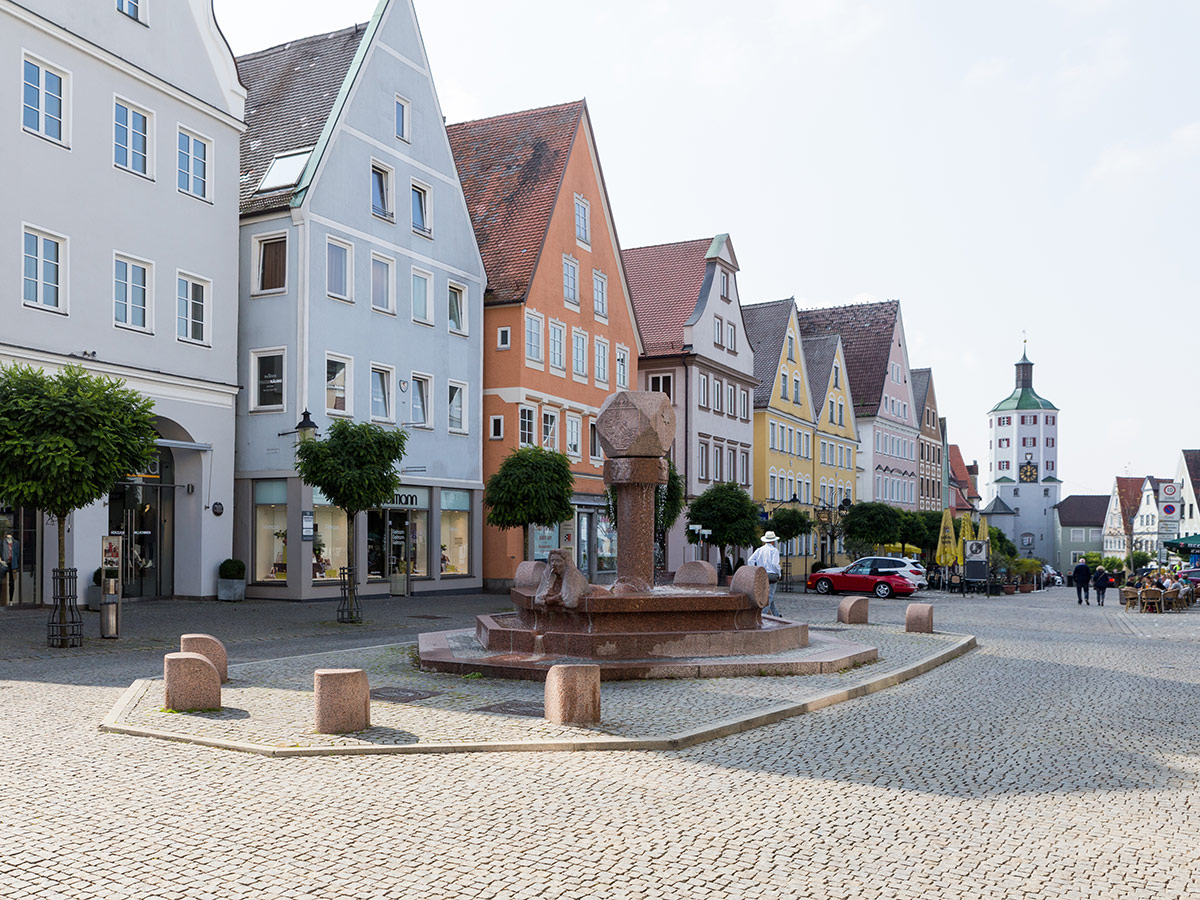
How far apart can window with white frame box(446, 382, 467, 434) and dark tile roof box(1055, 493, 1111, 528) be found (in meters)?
140

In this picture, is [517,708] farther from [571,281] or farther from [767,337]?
[767,337]

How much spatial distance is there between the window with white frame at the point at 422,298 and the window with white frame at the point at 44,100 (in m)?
11.9

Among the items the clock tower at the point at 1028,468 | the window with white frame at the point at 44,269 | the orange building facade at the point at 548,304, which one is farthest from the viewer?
the clock tower at the point at 1028,468

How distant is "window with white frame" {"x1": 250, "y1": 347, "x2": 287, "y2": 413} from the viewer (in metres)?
30.3

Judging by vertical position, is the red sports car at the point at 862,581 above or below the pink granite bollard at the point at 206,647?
below

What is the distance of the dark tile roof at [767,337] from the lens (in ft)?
199

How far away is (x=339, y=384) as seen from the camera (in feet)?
104

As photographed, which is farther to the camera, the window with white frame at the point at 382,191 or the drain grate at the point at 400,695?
the window with white frame at the point at 382,191

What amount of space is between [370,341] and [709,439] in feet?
75.1

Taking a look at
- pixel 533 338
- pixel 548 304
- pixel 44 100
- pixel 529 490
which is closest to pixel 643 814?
pixel 44 100

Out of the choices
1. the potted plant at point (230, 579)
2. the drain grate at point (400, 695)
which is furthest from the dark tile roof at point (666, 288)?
the drain grate at point (400, 695)

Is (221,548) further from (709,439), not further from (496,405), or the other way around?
(709,439)

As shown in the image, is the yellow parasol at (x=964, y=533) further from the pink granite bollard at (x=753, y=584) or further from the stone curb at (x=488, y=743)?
the stone curb at (x=488, y=743)

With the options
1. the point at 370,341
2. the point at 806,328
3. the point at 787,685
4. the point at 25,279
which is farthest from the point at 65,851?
the point at 806,328
